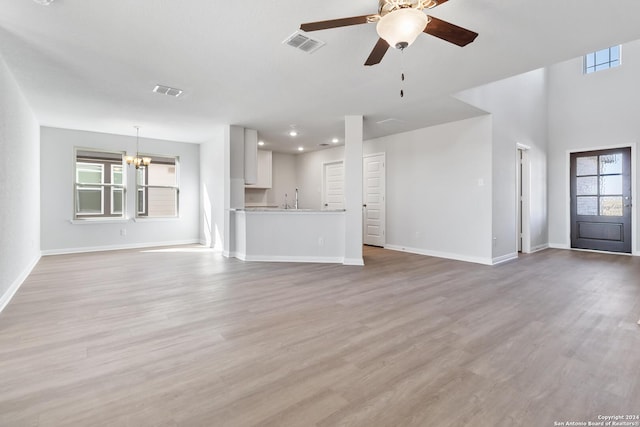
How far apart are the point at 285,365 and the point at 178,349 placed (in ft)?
2.80

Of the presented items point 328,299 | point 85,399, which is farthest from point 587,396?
point 85,399

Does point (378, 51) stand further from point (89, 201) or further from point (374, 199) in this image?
point (89, 201)

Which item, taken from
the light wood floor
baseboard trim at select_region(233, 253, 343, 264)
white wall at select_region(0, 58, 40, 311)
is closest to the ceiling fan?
the light wood floor

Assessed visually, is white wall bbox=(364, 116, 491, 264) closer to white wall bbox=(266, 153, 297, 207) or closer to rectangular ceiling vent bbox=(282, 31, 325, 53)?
white wall bbox=(266, 153, 297, 207)

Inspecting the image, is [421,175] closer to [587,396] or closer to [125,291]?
[587,396]

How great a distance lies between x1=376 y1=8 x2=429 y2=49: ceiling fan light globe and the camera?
75.3 inches

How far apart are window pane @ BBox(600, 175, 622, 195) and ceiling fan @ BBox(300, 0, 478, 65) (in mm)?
6696

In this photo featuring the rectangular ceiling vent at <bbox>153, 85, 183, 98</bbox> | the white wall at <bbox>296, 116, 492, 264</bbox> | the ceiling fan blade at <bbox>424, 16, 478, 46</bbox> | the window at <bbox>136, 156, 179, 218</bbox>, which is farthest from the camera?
the window at <bbox>136, 156, 179, 218</bbox>

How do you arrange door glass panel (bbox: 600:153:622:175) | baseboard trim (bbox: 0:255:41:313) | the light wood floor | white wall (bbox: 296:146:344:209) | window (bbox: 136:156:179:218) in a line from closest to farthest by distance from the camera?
1. the light wood floor
2. baseboard trim (bbox: 0:255:41:313)
3. door glass panel (bbox: 600:153:622:175)
4. window (bbox: 136:156:179:218)
5. white wall (bbox: 296:146:344:209)

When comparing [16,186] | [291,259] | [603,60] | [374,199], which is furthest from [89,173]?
[603,60]

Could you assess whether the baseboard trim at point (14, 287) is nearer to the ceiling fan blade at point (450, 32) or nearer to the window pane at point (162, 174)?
the window pane at point (162, 174)

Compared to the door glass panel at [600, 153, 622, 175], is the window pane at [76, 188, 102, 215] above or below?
below

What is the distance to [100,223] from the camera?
6660mm

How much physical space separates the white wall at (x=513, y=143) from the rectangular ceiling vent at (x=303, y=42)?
8.86 feet
